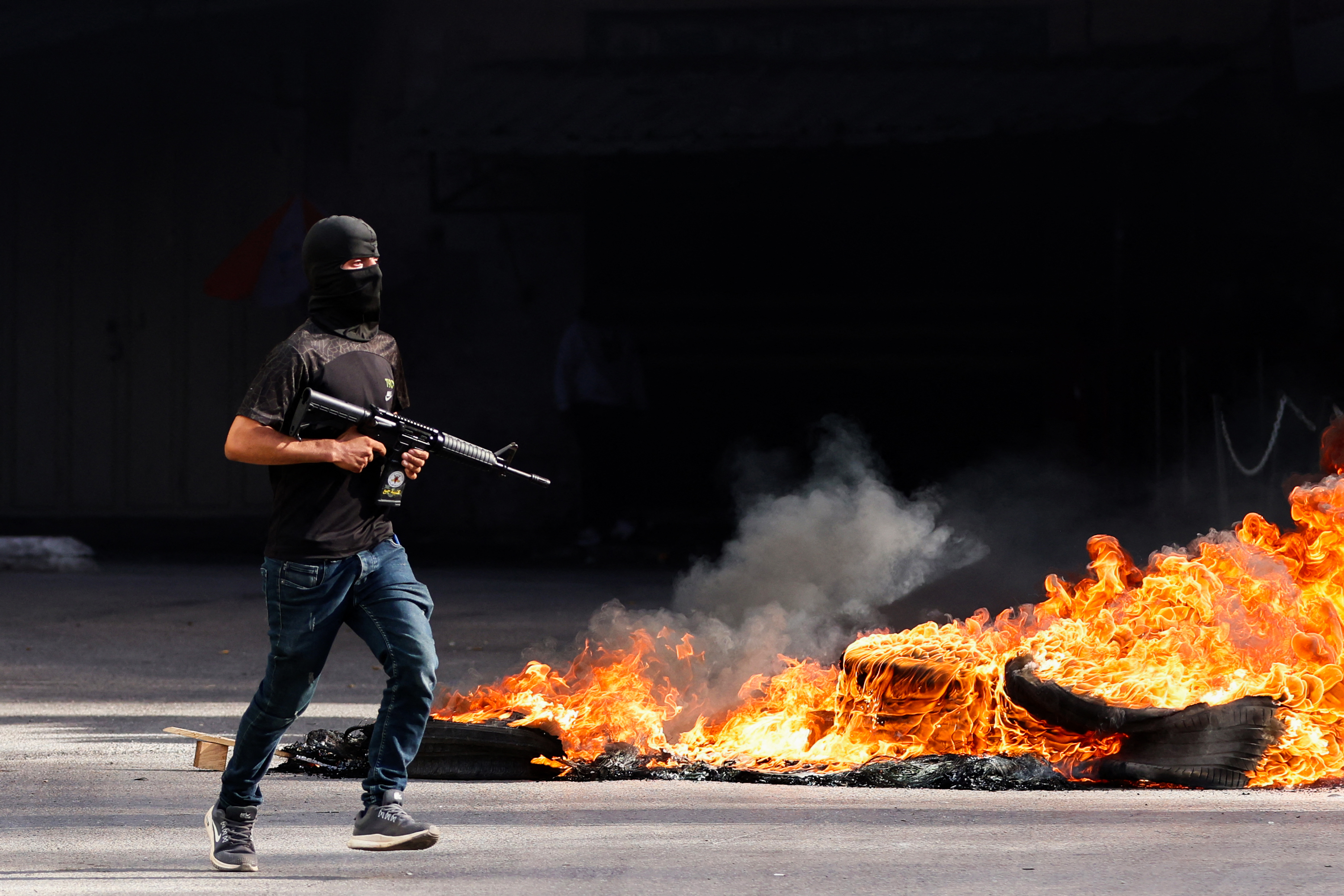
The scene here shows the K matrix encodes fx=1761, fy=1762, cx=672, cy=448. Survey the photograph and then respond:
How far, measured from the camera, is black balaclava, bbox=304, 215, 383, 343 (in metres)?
4.65

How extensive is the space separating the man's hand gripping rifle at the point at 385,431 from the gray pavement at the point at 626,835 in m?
A: 1.00

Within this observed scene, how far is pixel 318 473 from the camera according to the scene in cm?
454

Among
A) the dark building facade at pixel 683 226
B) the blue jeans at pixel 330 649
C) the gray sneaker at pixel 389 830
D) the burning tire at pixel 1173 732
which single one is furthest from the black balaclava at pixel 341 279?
the dark building facade at pixel 683 226

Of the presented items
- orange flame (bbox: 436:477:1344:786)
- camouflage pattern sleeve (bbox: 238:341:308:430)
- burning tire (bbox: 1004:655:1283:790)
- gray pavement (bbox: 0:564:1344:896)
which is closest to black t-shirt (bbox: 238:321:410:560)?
camouflage pattern sleeve (bbox: 238:341:308:430)

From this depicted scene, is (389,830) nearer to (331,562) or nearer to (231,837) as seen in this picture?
(231,837)

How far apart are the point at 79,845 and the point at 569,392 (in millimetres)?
10900

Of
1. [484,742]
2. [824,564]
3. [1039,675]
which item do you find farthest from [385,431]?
[824,564]

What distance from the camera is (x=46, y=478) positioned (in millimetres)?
17312

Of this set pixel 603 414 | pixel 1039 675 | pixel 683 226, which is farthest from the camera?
pixel 683 226

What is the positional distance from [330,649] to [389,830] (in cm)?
50

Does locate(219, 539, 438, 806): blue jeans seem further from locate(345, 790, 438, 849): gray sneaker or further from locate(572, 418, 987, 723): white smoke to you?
locate(572, 418, 987, 723): white smoke

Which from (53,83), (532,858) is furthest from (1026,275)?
(532,858)

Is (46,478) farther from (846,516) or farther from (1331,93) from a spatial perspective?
(1331,93)

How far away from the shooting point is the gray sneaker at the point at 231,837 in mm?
4527
